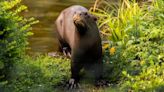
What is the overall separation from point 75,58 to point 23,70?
1.15 meters

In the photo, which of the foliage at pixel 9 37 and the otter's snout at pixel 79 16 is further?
the otter's snout at pixel 79 16

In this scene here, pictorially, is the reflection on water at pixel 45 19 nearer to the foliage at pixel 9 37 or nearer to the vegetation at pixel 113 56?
the vegetation at pixel 113 56

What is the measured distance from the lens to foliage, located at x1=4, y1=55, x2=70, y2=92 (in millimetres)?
6547

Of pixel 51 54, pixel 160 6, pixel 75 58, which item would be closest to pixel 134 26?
pixel 160 6

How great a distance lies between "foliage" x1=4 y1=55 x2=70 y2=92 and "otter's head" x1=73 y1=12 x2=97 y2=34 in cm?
75

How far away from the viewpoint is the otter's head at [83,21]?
7.43 metres

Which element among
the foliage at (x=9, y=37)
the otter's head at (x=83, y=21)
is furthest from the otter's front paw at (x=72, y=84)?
the foliage at (x=9, y=37)

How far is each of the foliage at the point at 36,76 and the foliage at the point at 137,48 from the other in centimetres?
78

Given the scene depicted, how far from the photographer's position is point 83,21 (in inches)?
294

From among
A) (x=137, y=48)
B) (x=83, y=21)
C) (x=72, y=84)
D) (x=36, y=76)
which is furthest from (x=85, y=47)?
(x=36, y=76)

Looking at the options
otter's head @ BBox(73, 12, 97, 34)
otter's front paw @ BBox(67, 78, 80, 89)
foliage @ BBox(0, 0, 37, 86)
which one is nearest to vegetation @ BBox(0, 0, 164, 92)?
foliage @ BBox(0, 0, 37, 86)

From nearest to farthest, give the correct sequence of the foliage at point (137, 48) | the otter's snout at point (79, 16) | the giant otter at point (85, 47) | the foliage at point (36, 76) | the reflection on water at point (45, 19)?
the foliage at point (137, 48)
the foliage at point (36, 76)
the otter's snout at point (79, 16)
the giant otter at point (85, 47)
the reflection on water at point (45, 19)

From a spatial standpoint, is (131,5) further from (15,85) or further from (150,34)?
(15,85)

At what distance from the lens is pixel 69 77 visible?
25.8ft
